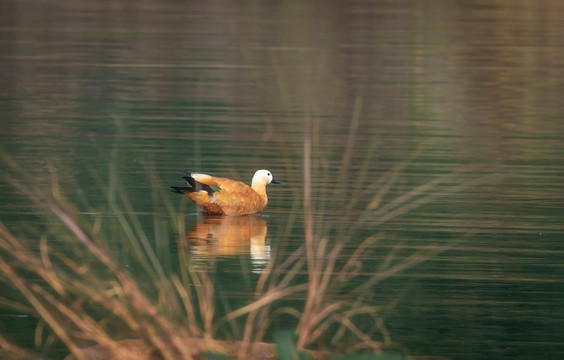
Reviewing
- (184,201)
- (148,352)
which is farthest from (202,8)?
(148,352)

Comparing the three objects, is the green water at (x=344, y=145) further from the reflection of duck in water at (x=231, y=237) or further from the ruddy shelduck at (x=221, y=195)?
the ruddy shelduck at (x=221, y=195)

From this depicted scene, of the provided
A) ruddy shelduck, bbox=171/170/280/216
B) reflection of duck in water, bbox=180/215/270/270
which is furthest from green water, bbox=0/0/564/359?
ruddy shelduck, bbox=171/170/280/216

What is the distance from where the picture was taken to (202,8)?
38.6m

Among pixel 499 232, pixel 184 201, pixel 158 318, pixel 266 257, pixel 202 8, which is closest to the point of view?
pixel 158 318

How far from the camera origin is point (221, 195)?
9.68 meters

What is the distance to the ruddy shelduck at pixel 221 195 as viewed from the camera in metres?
9.65

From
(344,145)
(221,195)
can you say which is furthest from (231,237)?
(344,145)

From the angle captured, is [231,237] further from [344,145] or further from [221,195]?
[344,145]

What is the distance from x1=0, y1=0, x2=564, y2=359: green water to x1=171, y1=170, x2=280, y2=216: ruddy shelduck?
172 millimetres

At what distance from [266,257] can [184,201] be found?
2.47 m

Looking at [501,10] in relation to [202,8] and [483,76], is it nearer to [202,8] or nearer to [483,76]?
[202,8]

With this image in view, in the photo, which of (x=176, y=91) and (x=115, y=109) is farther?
(x=176, y=91)

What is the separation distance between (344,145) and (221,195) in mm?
3776

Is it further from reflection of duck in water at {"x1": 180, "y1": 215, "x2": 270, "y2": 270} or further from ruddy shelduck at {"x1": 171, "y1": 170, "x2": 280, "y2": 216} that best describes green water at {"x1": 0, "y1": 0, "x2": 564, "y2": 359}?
ruddy shelduck at {"x1": 171, "y1": 170, "x2": 280, "y2": 216}
